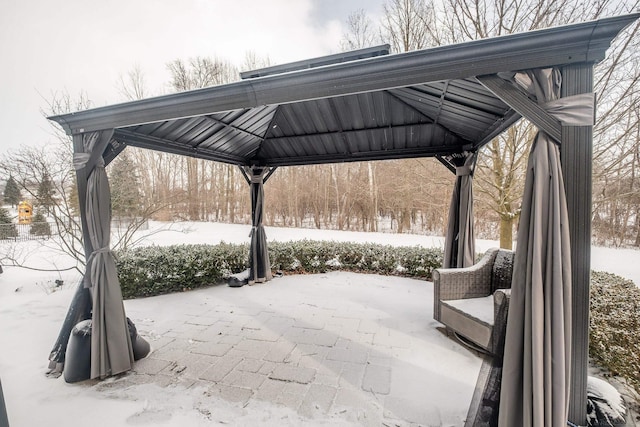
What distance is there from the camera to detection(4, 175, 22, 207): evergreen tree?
470cm

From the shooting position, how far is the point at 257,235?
5641mm

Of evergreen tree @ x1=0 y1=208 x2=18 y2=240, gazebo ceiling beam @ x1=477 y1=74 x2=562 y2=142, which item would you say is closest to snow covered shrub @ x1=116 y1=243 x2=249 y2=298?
evergreen tree @ x1=0 y1=208 x2=18 y2=240

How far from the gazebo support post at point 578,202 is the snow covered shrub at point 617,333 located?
105cm

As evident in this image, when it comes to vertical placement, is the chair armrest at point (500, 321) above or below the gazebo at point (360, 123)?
below

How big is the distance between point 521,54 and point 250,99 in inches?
74.4

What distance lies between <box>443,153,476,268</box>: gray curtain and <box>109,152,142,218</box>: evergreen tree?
20.9ft

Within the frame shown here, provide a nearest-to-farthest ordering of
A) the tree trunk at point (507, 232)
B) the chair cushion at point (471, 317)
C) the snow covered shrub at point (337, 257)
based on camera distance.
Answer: the chair cushion at point (471, 317), the tree trunk at point (507, 232), the snow covered shrub at point (337, 257)

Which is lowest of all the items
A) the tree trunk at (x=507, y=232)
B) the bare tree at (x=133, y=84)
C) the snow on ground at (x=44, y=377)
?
the snow on ground at (x=44, y=377)

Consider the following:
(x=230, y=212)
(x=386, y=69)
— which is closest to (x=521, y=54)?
(x=386, y=69)

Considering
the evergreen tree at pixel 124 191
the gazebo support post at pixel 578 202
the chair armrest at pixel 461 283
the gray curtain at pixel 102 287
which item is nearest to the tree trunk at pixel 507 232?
the chair armrest at pixel 461 283

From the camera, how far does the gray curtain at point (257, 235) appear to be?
563 cm

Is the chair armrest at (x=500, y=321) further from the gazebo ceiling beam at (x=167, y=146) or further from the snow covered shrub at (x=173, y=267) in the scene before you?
the snow covered shrub at (x=173, y=267)

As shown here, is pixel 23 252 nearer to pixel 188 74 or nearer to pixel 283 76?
pixel 283 76

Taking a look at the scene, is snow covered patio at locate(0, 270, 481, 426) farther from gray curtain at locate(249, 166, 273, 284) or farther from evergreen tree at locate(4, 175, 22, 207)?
evergreen tree at locate(4, 175, 22, 207)
